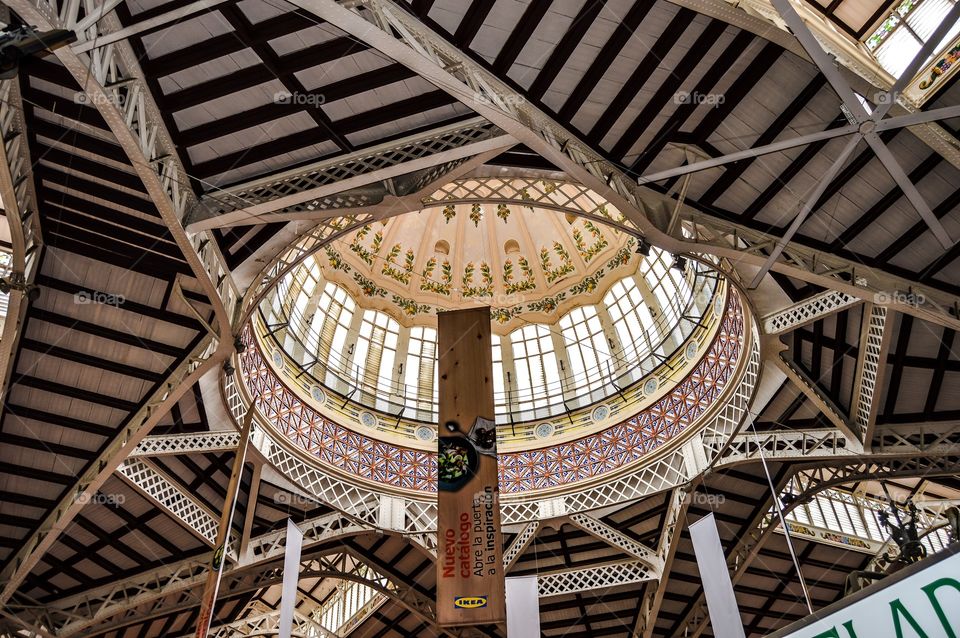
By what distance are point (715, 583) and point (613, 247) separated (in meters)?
14.3

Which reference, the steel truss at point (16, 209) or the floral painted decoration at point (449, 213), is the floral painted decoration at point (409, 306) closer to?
the floral painted decoration at point (449, 213)

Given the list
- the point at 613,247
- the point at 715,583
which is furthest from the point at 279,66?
the point at 613,247

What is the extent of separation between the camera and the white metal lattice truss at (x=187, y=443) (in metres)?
18.0

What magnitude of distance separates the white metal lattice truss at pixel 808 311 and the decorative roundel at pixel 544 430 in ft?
31.2

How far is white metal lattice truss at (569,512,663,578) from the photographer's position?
22.9 meters

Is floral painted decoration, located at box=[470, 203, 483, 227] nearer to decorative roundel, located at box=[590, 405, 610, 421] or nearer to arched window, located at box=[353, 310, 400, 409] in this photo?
arched window, located at box=[353, 310, 400, 409]

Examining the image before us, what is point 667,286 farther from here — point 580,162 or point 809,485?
point 580,162

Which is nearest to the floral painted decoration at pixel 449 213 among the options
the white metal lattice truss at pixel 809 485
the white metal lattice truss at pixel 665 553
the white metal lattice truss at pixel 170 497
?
the white metal lattice truss at pixel 665 553

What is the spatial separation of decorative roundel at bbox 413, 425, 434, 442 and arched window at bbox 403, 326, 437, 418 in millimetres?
641

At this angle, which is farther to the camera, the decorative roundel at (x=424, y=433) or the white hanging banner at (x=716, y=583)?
the decorative roundel at (x=424, y=433)

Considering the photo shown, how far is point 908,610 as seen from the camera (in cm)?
286

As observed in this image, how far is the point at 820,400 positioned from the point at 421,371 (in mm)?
14078

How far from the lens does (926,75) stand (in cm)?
1184

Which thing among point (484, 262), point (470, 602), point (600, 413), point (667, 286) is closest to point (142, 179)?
point (470, 602)
